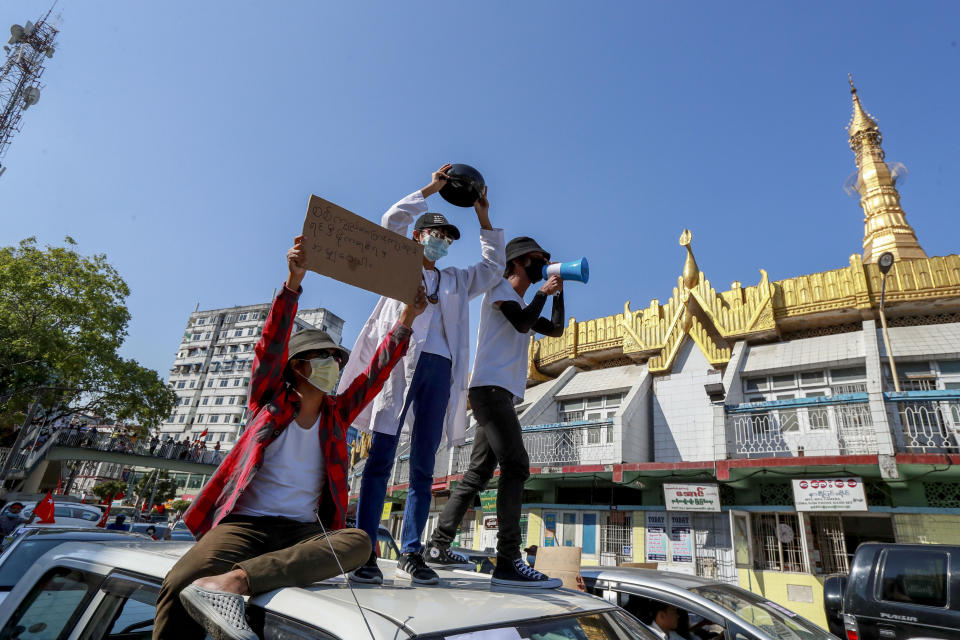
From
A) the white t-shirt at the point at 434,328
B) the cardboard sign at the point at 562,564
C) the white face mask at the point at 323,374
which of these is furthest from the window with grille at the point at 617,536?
the white face mask at the point at 323,374

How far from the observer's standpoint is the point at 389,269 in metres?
2.73

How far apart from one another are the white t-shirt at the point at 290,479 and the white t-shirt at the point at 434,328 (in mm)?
916

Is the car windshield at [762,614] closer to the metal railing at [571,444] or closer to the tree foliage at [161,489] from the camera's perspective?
the metal railing at [571,444]

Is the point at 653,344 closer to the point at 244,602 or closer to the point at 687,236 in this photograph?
the point at 687,236

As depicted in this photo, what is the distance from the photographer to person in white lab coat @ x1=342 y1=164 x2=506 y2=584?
280 cm

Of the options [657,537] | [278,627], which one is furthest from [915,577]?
[657,537]

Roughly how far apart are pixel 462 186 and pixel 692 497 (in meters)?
11.2

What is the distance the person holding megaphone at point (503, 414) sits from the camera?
115 inches

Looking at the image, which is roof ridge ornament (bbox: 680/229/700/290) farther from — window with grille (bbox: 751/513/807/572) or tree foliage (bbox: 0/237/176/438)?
tree foliage (bbox: 0/237/176/438)

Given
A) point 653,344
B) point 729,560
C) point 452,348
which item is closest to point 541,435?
point 653,344

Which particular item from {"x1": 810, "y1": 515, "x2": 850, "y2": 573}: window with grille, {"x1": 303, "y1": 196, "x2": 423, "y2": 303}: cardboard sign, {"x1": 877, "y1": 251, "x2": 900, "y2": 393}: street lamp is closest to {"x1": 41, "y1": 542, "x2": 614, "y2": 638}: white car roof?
{"x1": 303, "y1": 196, "x2": 423, "y2": 303}: cardboard sign

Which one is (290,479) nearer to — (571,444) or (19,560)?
(19,560)

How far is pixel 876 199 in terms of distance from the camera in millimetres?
20328

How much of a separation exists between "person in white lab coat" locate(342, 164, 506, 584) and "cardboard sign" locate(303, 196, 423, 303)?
31cm
